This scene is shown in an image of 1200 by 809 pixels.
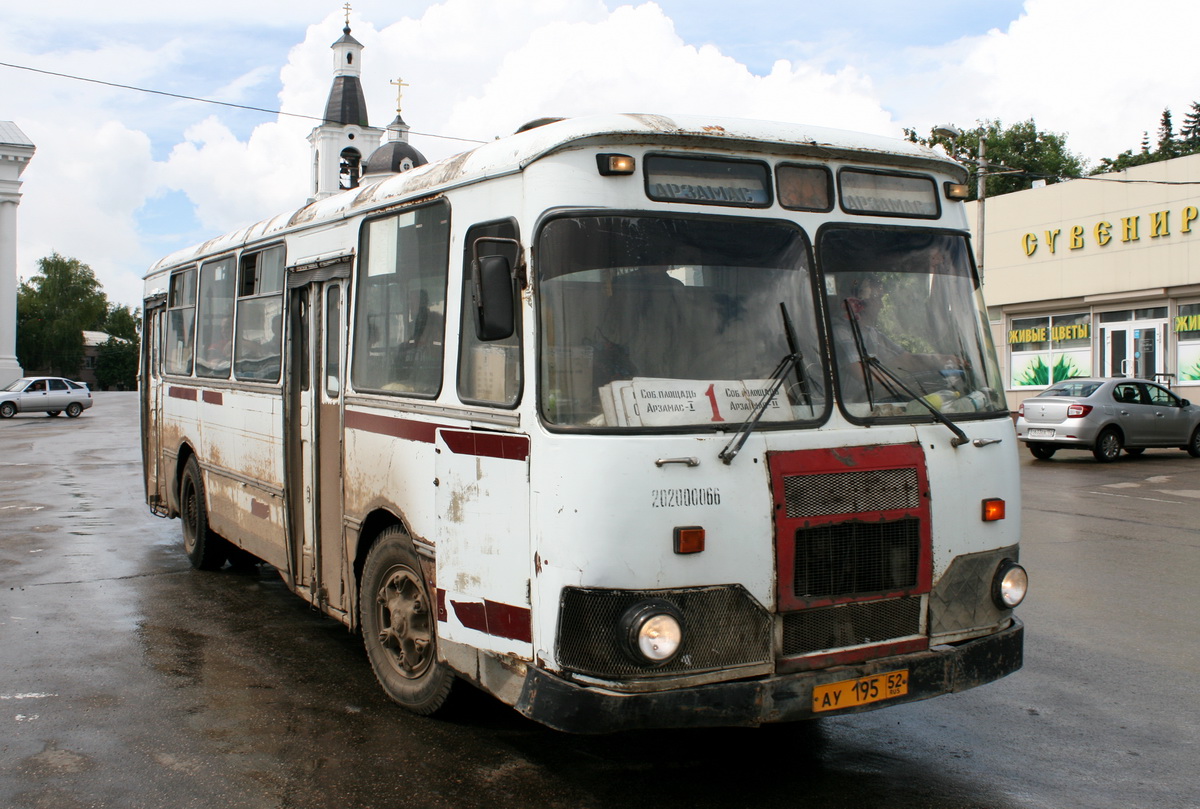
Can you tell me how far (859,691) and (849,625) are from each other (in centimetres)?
27

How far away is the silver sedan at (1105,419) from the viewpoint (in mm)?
20109

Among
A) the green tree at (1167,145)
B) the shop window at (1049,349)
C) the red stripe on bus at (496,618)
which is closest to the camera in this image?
the red stripe on bus at (496,618)

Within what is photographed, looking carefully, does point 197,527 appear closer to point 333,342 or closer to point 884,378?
point 333,342

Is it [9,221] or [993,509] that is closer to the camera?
[993,509]

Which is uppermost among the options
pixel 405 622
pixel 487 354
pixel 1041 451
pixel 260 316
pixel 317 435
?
pixel 260 316

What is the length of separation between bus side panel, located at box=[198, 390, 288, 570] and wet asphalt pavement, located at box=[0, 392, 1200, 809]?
0.58 meters

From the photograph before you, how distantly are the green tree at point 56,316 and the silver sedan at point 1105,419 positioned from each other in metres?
112

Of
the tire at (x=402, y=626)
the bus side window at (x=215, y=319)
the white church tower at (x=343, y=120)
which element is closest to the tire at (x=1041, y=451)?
the bus side window at (x=215, y=319)

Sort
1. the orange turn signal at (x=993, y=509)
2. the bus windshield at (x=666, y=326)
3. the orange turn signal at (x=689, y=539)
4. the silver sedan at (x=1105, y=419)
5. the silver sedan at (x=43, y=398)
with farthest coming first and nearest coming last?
the silver sedan at (x=43, y=398) < the silver sedan at (x=1105, y=419) < the orange turn signal at (x=993, y=509) < the bus windshield at (x=666, y=326) < the orange turn signal at (x=689, y=539)

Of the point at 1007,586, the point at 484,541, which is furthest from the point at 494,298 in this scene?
the point at 1007,586

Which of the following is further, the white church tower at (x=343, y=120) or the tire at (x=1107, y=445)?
the white church tower at (x=343, y=120)

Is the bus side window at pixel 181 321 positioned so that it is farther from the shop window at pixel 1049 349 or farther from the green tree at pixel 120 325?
the green tree at pixel 120 325

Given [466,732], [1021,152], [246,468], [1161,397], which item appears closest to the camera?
[466,732]

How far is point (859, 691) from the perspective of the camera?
4.44 m
